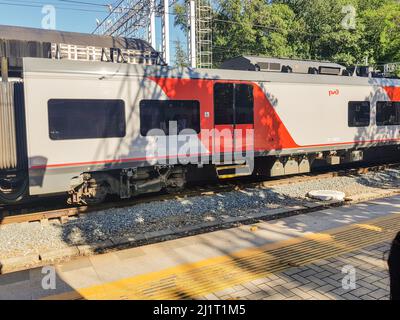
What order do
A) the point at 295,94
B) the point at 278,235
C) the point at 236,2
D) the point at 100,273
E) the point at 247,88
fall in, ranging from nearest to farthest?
the point at 100,273 → the point at 278,235 → the point at 247,88 → the point at 295,94 → the point at 236,2

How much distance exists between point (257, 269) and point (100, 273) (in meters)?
2.21

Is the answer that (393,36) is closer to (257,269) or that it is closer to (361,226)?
(361,226)

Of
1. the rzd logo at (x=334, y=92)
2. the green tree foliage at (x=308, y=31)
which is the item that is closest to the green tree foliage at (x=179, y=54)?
the green tree foliage at (x=308, y=31)

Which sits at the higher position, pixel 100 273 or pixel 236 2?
pixel 236 2

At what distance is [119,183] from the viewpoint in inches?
379

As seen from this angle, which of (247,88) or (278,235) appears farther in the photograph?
(247,88)

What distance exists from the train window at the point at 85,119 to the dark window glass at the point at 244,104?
3557 millimetres

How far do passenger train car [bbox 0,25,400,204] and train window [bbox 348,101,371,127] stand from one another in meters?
0.59

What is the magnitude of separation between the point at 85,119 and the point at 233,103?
4.36 metres

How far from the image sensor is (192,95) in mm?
10203

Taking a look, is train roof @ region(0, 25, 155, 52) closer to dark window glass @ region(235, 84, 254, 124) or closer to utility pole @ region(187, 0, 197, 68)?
dark window glass @ region(235, 84, 254, 124)

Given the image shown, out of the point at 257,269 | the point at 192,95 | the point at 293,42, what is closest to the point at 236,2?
the point at 293,42
